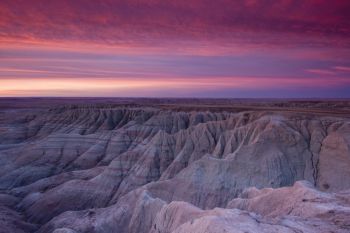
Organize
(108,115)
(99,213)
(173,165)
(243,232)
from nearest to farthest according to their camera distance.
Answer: (243,232) → (99,213) → (173,165) → (108,115)

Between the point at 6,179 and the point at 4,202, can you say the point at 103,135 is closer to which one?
the point at 6,179

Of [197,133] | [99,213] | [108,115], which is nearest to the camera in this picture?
[99,213]

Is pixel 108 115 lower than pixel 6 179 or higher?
higher

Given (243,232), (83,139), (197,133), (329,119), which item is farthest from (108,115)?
(243,232)

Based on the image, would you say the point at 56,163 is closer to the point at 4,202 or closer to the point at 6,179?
the point at 6,179

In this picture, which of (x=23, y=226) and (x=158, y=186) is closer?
(x=158, y=186)

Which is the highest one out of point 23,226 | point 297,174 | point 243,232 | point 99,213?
point 243,232
